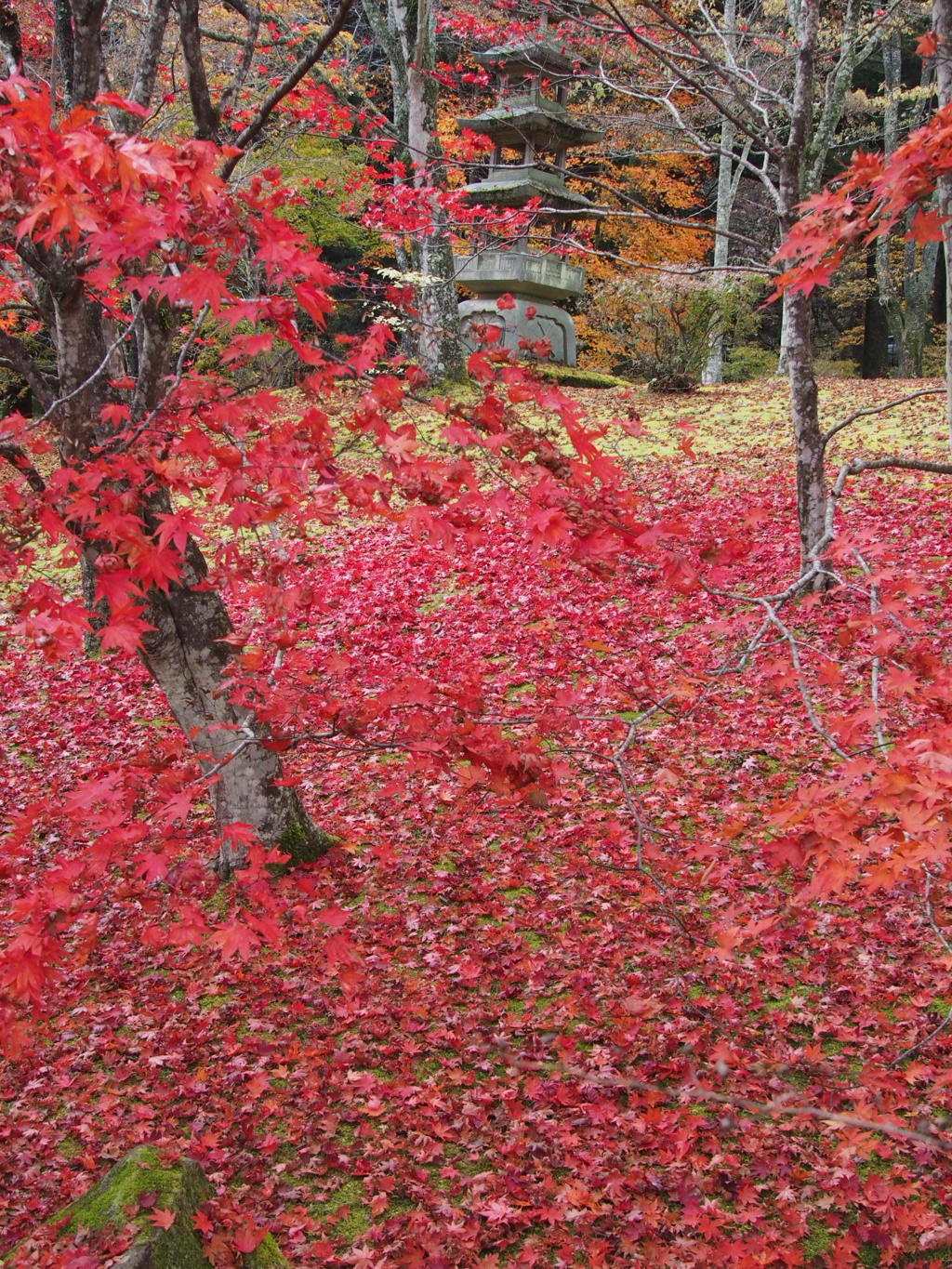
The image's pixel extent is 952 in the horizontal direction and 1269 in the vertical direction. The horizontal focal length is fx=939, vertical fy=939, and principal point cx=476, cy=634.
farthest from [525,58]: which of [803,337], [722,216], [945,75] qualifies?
[945,75]

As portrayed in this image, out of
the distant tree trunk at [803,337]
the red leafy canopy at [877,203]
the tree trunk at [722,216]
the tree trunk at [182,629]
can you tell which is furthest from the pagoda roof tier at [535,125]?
the red leafy canopy at [877,203]

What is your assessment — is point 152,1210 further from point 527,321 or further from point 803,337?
point 527,321

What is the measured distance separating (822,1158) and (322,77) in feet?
61.0

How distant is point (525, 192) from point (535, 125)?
1.15 metres

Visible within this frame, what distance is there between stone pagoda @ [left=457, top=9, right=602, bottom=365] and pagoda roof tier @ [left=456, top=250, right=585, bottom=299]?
2 centimetres

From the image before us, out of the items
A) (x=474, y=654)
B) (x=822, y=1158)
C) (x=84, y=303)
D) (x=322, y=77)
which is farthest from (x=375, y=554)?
(x=322, y=77)

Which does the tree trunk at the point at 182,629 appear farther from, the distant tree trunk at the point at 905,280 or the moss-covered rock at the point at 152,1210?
the distant tree trunk at the point at 905,280

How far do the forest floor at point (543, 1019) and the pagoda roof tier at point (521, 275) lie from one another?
1287 centimetres

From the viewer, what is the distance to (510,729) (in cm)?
603

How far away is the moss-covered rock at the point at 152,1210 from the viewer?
266 cm

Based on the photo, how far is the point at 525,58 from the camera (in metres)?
15.9

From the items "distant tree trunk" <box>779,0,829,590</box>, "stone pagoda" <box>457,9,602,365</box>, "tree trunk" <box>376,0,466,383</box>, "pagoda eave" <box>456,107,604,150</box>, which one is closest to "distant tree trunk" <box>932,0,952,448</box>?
"distant tree trunk" <box>779,0,829,590</box>

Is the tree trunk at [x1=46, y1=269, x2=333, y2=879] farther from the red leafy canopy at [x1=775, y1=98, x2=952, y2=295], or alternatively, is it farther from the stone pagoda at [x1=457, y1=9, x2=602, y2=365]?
the stone pagoda at [x1=457, y1=9, x2=602, y2=365]

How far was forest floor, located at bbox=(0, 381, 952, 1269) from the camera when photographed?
11.2ft
